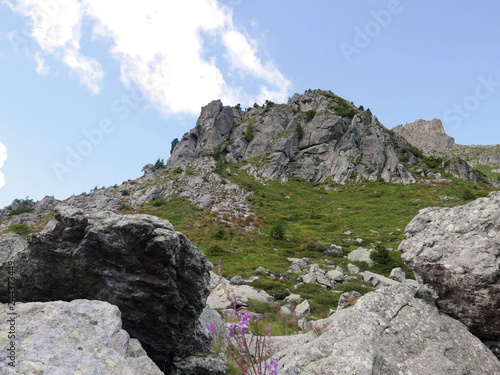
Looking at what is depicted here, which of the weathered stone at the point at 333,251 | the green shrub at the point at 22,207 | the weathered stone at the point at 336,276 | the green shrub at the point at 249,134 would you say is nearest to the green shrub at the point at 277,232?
the weathered stone at the point at 333,251

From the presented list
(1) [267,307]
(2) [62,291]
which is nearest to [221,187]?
(1) [267,307]

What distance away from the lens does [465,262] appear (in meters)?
5.45

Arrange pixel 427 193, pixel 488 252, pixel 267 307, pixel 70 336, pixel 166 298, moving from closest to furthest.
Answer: pixel 70 336
pixel 488 252
pixel 166 298
pixel 267 307
pixel 427 193

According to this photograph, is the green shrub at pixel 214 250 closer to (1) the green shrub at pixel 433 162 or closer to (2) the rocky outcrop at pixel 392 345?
(2) the rocky outcrop at pixel 392 345

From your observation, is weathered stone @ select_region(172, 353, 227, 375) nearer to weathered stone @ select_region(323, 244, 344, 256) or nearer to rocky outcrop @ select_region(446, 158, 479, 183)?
weathered stone @ select_region(323, 244, 344, 256)

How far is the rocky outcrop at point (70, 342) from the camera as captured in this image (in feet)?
11.4

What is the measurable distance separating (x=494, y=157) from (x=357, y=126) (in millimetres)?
150906

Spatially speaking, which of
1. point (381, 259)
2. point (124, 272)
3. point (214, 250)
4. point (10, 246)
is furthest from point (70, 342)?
point (214, 250)

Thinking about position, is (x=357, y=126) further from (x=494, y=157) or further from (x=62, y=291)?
(x=494, y=157)

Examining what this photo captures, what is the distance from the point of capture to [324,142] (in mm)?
111188

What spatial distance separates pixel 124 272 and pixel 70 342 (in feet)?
9.08

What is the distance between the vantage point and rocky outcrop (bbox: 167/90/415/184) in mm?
98188

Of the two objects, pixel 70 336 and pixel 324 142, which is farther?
pixel 324 142

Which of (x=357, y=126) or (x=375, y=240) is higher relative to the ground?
(x=357, y=126)
